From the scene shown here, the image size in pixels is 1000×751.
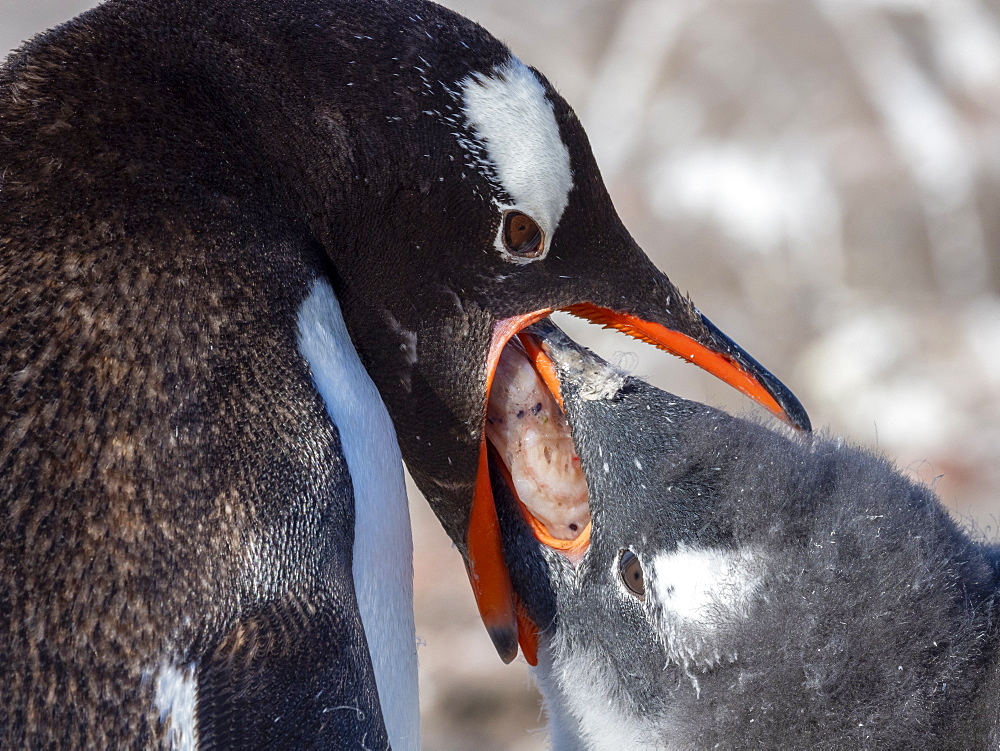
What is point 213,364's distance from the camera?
942 mm

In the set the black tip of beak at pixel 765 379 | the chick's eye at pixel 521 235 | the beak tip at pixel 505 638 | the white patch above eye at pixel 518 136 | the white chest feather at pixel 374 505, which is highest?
the white patch above eye at pixel 518 136

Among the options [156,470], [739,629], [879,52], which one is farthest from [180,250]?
[879,52]

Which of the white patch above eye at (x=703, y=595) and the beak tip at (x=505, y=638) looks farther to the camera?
the beak tip at (x=505, y=638)

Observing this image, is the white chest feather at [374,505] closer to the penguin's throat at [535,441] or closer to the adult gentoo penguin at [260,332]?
the adult gentoo penguin at [260,332]

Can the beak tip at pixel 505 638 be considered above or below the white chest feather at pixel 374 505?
below

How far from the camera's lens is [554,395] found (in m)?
1.26

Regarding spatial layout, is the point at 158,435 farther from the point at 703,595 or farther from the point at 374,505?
the point at 703,595

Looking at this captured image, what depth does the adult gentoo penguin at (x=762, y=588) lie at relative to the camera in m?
1.05

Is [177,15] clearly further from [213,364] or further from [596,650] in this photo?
[596,650]

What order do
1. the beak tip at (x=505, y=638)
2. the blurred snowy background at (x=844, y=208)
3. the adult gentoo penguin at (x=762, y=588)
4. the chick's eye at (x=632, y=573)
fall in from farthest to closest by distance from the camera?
the blurred snowy background at (x=844, y=208) → the beak tip at (x=505, y=638) → the chick's eye at (x=632, y=573) → the adult gentoo penguin at (x=762, y=588)

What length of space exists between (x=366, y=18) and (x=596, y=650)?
2.44 feet

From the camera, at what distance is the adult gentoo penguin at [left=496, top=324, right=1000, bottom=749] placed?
105 centimetres

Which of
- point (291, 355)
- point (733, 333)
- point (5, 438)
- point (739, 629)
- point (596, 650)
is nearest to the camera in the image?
point (5, 438)

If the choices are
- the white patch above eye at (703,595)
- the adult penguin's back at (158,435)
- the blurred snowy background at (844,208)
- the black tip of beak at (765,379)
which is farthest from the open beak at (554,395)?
the blurred snowy background at (844,208)
